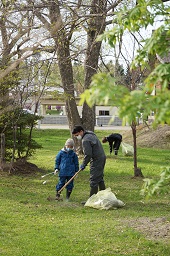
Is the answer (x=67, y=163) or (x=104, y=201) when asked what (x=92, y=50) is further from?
(x=104, y=201)

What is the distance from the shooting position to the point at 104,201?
945 centimetres

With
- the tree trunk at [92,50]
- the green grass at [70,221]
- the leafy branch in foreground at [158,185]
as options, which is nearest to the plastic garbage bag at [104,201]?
the green grass at [70,221]

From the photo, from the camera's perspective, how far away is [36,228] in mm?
7793

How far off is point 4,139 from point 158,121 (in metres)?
11.1

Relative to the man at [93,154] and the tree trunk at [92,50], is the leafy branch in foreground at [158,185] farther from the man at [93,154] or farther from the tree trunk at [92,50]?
the tree trunk at [92,50]

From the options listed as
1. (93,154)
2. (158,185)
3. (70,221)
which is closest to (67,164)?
(93,154)

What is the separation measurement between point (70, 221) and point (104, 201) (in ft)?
4.20

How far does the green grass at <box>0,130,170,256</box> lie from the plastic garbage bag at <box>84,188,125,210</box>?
145mm

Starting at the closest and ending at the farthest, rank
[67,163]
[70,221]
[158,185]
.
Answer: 1. [158,185]
2. [70,221]
3. [67,163]

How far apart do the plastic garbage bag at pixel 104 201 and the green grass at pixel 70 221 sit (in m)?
0.15

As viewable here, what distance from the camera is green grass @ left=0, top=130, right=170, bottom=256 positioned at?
673cm

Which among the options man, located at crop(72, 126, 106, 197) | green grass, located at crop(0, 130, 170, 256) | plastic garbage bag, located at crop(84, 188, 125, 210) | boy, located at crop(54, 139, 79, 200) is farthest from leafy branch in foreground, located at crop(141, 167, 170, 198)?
boy, located at crop(54, 139, 79, 200)

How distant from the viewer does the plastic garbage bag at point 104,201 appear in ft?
30.9

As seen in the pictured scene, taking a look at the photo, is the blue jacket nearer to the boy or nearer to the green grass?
the boy
